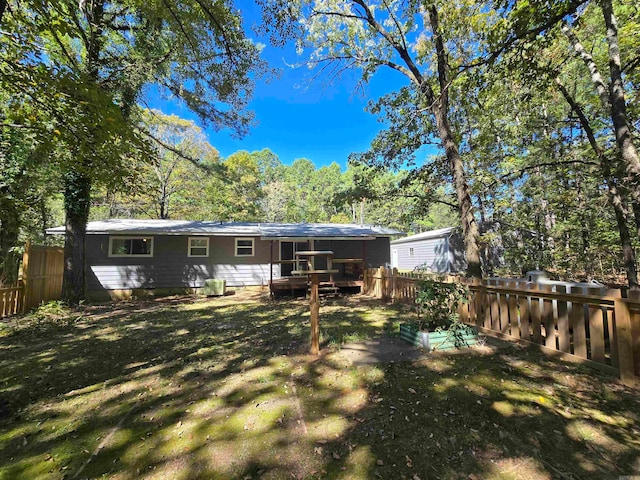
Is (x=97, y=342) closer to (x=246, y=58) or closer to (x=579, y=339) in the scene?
(x=246, y=58)

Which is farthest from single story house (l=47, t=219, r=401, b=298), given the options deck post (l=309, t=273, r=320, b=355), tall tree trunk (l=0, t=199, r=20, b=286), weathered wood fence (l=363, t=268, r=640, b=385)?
deck post (l=309, t=273, r=320, b=355)

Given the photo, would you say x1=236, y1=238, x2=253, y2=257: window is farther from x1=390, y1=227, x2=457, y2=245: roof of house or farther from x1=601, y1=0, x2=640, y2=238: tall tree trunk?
x1=601, y1=0, x2=640, y2=238: tall tree trunk

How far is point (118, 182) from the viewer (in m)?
6.05

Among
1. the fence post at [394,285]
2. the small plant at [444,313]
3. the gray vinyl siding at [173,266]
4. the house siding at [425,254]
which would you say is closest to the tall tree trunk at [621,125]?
the small plant at [444,313]

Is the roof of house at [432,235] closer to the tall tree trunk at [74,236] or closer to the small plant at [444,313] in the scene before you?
the small plant at [444,313]

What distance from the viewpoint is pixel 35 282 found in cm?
808

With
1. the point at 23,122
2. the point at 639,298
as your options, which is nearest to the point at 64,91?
the point at 23,122

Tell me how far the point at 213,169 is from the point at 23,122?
6.57 metres

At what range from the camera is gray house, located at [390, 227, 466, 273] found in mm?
18781

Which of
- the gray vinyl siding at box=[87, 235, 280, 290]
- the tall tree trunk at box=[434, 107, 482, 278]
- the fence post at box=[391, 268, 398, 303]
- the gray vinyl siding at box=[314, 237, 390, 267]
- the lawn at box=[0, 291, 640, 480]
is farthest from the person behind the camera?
the gray vinyl siding at box=[314, 237, 390, 267]

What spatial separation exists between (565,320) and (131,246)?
13.5 m

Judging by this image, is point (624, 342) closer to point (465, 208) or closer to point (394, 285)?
point (465, 208)

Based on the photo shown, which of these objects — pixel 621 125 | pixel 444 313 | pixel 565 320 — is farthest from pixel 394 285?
pixel 621 125

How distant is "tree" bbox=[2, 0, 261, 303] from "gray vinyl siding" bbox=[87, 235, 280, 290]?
2.08 metres
